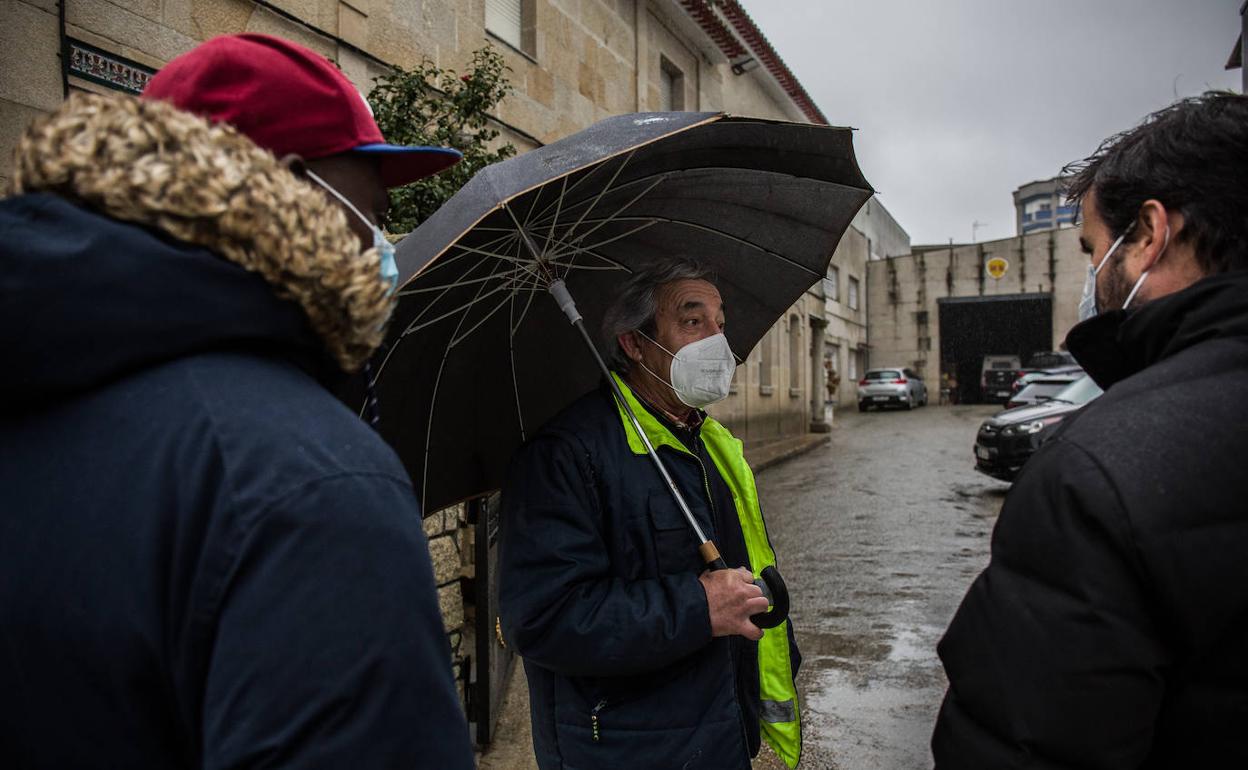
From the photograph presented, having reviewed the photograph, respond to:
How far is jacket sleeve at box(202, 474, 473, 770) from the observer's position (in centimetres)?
70

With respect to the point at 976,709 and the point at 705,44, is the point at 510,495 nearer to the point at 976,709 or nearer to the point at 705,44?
the point at 976,709

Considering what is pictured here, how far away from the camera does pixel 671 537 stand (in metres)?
2.01

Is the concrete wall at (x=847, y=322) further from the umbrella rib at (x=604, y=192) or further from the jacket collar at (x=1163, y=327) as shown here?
the jacket collar at (x=1163, y=327)

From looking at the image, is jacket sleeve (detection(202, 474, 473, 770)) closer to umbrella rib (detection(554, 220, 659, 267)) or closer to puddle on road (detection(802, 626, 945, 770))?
umbrella rib (detection(554, 220, 659, 267))

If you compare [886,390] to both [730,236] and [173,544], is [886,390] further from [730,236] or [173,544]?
[173,544]

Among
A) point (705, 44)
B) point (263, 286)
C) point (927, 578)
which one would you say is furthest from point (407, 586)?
point (705, 44)

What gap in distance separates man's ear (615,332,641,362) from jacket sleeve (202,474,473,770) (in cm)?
169

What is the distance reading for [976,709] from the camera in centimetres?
120

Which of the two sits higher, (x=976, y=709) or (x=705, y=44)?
(x=705, y=44)

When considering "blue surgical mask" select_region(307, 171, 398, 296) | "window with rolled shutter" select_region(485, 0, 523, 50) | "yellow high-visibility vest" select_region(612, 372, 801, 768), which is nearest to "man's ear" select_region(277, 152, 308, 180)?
"blue surgical mask" select_region(307, 171, 398, 296)

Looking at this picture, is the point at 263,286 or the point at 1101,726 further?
the point at 1101,726

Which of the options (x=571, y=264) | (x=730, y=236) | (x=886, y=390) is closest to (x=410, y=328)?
(x=571, y=264)

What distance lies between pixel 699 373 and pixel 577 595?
0.78 meters

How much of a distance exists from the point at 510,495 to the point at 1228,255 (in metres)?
1.54
